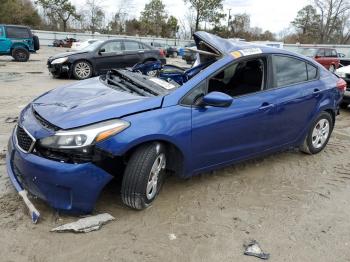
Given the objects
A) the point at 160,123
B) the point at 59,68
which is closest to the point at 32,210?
the point at 160,123

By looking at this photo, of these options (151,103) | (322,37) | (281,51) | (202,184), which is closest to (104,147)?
(151,103)

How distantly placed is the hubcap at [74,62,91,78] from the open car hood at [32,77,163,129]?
357 inches

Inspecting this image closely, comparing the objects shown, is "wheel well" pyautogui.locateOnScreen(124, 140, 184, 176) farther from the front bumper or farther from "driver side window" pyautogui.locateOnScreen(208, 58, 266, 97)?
the front bumper

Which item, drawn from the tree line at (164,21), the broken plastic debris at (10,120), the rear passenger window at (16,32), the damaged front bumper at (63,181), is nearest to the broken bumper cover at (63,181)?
the damaged front bumper at (63,181)

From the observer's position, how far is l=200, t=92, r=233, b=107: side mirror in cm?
357

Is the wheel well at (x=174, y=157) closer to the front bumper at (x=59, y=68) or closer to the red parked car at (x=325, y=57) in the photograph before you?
the front bumper at (x=59, y=68)

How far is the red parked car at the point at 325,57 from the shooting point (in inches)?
795

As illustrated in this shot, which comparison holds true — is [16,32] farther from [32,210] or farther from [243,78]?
[32,210]

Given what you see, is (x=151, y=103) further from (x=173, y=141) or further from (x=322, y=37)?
(x=322, y=37)

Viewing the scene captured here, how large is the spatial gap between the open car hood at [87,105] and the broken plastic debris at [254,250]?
4.76 ft

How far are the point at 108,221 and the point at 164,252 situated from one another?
0.64 metres

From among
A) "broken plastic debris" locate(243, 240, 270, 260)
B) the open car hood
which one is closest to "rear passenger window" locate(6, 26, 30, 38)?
the open car hood

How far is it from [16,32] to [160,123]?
59.7 ft

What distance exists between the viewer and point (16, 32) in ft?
62.2
